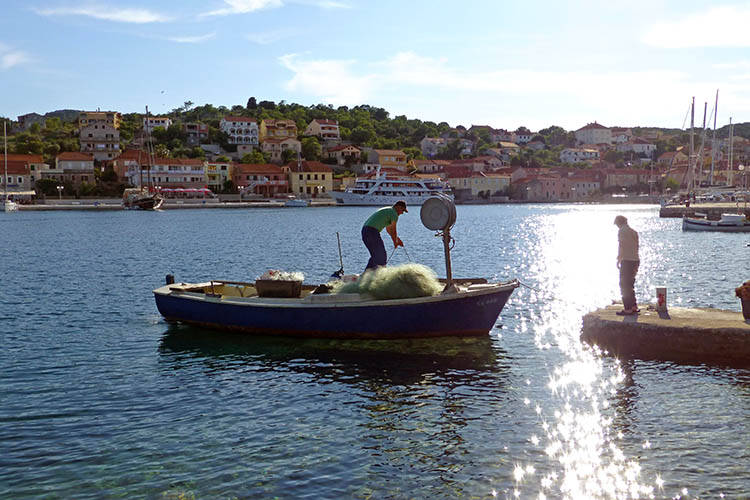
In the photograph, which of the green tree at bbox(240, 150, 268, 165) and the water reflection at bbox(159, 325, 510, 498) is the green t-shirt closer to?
the water reflection at bbox(159, 325, 510, 498)

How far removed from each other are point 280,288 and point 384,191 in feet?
430

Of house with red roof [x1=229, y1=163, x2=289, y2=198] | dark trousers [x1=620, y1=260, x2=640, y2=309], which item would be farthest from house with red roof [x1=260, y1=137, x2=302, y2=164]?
dark trousers [x1=620, y1=260, x2=640, y2=309]

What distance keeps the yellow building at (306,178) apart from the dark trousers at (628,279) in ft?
456

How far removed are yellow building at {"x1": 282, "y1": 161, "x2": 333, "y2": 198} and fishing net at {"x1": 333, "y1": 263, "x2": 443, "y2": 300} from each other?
137784 millimetres

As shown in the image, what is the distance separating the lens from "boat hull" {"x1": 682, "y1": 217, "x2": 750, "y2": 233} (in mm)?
58750

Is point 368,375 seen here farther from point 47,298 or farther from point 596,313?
point 47,298

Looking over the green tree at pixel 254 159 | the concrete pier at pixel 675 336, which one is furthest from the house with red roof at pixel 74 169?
the concrete pier at pixel 675 336

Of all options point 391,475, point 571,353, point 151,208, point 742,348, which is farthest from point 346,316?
point 151,208

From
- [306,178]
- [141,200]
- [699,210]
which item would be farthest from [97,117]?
[699,210]

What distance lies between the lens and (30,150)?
15438 cm

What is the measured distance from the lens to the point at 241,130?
176250 millimetres

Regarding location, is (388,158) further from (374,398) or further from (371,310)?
(374,398)

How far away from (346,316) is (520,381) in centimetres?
421

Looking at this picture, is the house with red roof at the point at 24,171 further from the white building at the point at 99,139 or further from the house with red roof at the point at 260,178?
the house with red roof at the point at 260,178
